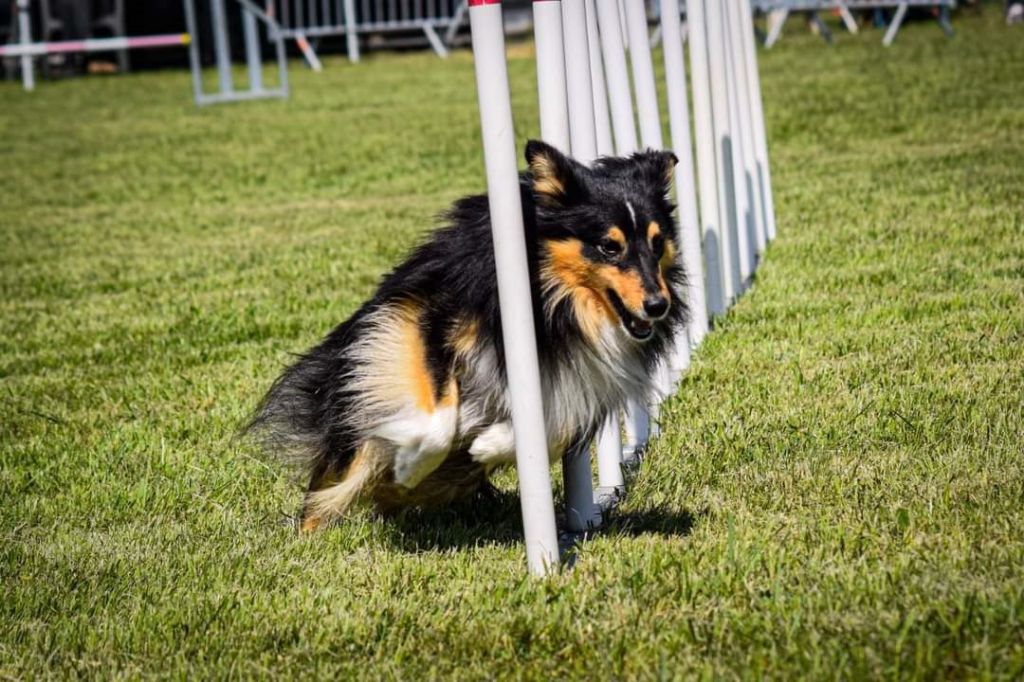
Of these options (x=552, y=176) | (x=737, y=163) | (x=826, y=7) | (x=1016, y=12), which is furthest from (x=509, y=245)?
(x=1016, y=12)

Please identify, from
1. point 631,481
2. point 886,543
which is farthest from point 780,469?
point 886,543

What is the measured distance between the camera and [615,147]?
532cm

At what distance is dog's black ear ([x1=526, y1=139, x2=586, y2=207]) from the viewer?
3.47m

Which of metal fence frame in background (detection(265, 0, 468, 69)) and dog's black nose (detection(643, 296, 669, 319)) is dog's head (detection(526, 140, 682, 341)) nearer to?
dog's black nose (detection(643, 296, 669, 319))

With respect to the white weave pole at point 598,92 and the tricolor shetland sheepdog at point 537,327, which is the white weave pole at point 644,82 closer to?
the white weave pole at point 598,92

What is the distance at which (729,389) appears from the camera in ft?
17.4

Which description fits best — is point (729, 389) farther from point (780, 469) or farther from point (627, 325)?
point (627, 325)

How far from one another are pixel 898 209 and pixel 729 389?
4139 mm

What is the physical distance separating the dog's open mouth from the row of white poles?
34 centimetres

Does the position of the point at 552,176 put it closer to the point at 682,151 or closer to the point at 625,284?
the point at 625,284

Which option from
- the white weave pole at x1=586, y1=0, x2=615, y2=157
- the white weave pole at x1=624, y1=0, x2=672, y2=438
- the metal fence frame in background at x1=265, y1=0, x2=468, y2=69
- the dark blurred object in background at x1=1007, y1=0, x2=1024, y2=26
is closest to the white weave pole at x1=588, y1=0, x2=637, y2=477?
the white weave pole at x1=586, y1=0, x2=615, y2=157

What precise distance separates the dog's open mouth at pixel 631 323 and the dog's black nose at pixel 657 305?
0.35 ft

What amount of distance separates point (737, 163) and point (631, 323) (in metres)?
3.65

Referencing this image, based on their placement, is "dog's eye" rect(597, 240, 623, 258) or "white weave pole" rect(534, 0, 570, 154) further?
"white weave pole" rect(534, 0, 570, 154)
